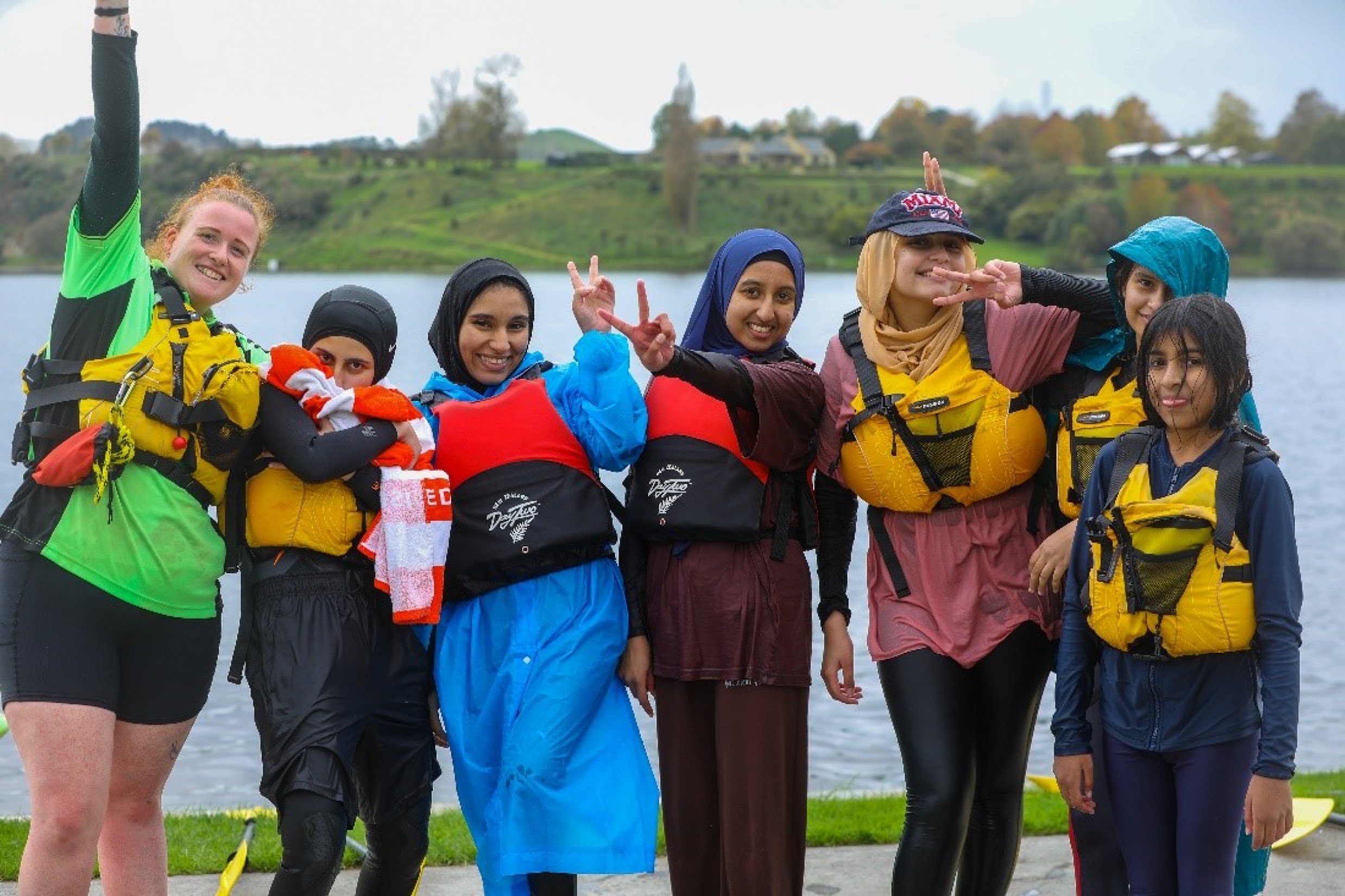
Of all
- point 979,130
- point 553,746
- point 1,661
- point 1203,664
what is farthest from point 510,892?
point 979,130

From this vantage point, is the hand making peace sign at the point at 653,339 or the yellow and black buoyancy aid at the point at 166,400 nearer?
the yellow and black buoyancy aid at the point at 166,400

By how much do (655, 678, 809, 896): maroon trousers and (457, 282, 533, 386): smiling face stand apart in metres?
0.91

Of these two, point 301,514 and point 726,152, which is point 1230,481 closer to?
point 301,514

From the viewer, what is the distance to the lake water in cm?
863

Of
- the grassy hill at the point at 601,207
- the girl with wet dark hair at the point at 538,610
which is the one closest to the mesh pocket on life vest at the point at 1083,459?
the girl with wet dark hair at the point at 538,610

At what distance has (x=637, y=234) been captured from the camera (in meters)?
69.6

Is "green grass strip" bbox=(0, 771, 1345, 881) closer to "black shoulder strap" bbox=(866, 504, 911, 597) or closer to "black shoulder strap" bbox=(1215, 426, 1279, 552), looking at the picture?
"black shoulder strap" bbox=(866, 504, 911, 597)

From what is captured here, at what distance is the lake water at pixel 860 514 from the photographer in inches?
340

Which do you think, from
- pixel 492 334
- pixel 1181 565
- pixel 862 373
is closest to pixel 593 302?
pixel 492 334

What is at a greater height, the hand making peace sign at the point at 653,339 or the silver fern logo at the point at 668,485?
the hand making peace sign at the point at 653,339

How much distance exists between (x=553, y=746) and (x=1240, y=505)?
1.69 metres

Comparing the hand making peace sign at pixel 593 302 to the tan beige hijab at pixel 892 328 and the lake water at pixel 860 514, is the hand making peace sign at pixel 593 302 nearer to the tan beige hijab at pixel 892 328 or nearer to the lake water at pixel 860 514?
the tan beige hijab at pixel 892 328

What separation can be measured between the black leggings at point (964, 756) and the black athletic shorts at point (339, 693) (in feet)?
3.94

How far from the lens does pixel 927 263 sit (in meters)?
3.99
